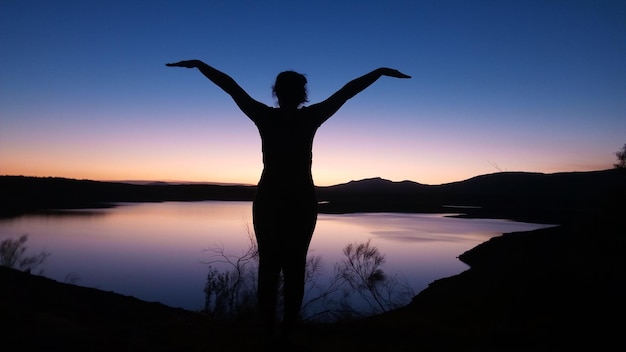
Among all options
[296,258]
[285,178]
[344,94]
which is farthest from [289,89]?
[296,258]

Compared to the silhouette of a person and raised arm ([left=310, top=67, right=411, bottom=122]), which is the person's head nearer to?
the silhouette of a person

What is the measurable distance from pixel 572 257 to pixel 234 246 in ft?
47.9

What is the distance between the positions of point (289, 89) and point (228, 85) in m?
0.34

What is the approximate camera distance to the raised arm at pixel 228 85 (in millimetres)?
2344

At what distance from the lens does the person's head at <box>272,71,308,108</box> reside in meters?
2.41

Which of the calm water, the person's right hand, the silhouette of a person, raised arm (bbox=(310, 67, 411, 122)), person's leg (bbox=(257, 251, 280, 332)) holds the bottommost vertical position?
the calm water

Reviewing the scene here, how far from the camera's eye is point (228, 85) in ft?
7.70

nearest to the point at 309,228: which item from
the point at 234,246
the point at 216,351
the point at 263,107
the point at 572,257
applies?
the point at 263,107

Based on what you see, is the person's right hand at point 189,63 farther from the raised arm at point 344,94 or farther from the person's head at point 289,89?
the raised arm at point 344,94

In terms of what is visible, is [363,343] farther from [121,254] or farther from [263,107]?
[121,254]

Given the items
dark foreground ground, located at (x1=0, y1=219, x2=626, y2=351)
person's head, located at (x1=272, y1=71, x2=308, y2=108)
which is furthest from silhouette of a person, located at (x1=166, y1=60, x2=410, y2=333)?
dark foreground ground, located at (x1=0, y1=219, x2=626, y2=351)

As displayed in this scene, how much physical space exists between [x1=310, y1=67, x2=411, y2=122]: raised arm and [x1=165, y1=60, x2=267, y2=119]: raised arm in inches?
12.8

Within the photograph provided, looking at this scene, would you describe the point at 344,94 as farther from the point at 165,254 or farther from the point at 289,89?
the point at 165,254

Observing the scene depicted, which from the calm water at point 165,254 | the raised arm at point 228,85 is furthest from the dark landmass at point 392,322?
the calm water at point 165,254
